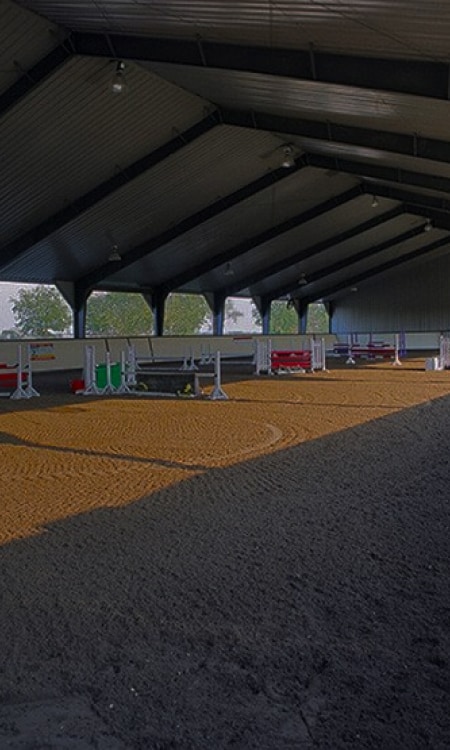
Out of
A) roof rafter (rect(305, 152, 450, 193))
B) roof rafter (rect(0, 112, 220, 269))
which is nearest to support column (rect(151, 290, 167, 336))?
roof rafter (rect(0, 112, 220, 269))

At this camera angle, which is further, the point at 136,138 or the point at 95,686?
the point at 136,138

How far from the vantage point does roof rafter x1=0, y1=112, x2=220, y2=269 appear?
18.6m

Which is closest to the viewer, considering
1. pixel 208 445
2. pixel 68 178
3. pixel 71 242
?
pixel 208 445

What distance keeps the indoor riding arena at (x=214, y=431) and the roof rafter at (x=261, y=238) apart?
6.6 inches

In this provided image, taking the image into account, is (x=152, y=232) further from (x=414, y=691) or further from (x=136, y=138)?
(x=414, y=691)

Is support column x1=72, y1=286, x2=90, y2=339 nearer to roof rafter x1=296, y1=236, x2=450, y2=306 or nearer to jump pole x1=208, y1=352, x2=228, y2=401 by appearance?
jump pole x1=208, y1=352, x2=228, y2=401

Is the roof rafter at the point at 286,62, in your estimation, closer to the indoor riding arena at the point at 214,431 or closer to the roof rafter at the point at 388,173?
the indoor riding arena at the point at 214,431

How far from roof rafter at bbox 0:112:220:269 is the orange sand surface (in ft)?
25.3

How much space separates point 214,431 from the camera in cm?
970

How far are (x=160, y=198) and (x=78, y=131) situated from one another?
20.8 ft

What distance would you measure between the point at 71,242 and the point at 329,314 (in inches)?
1123

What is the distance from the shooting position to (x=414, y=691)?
8.68ft

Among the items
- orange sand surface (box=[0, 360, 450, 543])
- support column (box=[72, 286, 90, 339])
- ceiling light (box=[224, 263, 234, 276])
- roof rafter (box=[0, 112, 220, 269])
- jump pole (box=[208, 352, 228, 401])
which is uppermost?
roof rafter (box=[0, 112, 220, 269])

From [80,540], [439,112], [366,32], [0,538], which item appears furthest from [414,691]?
[439,112]
